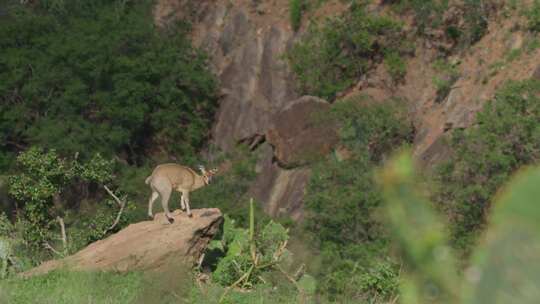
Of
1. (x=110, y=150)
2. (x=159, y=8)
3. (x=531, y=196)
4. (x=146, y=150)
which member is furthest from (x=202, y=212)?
(x=159, y=8)

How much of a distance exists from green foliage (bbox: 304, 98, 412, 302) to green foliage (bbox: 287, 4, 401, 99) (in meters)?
3.16

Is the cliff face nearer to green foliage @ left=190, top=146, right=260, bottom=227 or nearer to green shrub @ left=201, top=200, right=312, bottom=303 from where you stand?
green foliage @ left=190, top=146, right=260, bottom=227

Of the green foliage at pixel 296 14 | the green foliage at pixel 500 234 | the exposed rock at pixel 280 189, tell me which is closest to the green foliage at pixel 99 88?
the green foliage at pixel 296 14

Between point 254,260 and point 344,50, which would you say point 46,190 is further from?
point 344,50

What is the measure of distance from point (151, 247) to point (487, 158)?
1198 cm

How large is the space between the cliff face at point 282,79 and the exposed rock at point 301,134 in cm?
6

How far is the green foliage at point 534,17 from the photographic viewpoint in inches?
1118

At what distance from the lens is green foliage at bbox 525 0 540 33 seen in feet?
93.2

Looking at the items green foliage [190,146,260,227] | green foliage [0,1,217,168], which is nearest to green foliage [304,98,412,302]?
green foliage [190,146,260,227]

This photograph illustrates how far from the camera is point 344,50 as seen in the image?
35438 millimetres

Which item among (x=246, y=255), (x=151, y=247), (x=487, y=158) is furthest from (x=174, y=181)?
(x=487, y=158)

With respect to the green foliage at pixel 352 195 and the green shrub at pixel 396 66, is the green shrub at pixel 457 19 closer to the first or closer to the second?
the green shrub at pixel 396 66

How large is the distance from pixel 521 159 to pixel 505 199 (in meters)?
21.5

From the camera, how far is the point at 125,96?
35625 millimetres
